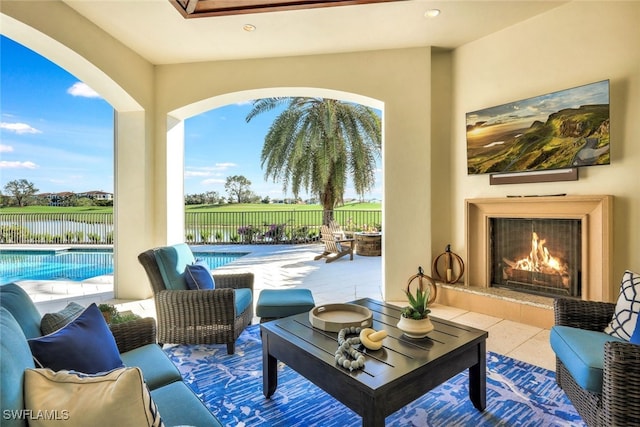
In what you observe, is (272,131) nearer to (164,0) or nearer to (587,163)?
(164,0)

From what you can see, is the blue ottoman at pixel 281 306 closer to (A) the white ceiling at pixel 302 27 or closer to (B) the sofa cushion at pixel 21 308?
(B) the sofa cushion at pixel 21 308

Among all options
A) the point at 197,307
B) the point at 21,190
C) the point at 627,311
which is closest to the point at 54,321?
the point at 197,307

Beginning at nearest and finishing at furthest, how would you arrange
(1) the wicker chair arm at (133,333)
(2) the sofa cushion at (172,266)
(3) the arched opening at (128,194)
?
1. (1) the wicker chair arm at (133,333)
2. (2) the sofa cushion at (172,266)
3. (3) the arched opening at (128,194)

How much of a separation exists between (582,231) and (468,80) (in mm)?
2223

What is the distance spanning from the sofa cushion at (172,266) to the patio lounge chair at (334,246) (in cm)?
445

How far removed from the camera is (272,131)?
8.23 meters

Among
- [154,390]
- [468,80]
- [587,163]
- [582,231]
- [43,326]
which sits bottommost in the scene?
[154,390]

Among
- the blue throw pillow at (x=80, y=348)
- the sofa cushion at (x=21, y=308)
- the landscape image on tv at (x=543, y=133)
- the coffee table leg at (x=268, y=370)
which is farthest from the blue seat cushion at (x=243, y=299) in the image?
the landscape image on tv at (x=543, y=133)

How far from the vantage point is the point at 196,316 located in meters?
2.67

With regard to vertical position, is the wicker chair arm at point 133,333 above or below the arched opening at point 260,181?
below

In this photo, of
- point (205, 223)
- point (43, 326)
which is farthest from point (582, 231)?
point (205, 223)

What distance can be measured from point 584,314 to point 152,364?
265 cm

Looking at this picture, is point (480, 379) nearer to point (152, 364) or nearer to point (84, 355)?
point (152, 364)

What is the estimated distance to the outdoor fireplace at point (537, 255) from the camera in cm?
332
